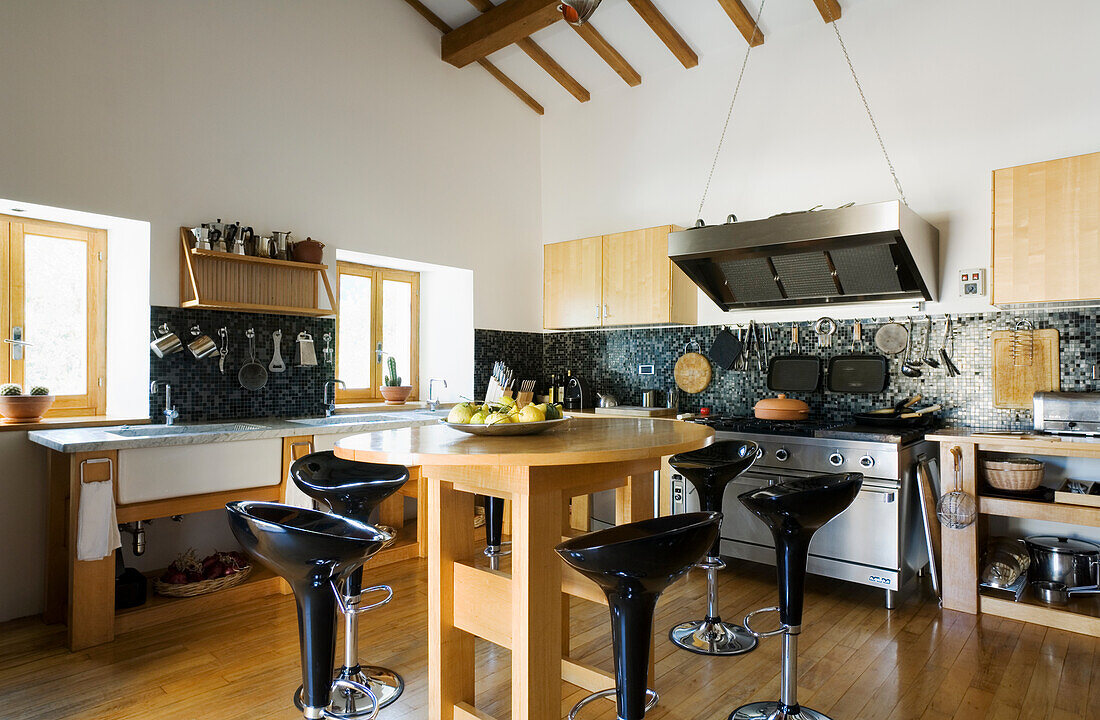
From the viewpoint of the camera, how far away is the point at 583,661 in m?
2.59

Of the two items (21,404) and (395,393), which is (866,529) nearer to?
(395,393)

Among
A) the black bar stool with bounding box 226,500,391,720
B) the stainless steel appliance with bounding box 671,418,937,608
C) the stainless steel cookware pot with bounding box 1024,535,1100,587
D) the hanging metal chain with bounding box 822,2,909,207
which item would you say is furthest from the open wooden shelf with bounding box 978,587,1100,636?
the black bar stool with bounding box 226,500,391,720

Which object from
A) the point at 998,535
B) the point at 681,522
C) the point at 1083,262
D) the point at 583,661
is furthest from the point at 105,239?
the point at 998,535

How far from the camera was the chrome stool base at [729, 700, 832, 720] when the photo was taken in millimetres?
2049

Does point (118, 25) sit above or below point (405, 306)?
above

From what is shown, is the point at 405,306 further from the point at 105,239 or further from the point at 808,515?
the point at 808,515

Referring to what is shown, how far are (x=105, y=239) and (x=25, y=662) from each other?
2.11m

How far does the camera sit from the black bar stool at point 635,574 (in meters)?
1.43

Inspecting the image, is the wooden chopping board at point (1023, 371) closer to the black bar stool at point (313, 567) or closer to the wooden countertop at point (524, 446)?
the wooden countertop at point (524, 446)

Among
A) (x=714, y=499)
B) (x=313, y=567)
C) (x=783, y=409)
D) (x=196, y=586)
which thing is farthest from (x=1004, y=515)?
(x=196, y=586)

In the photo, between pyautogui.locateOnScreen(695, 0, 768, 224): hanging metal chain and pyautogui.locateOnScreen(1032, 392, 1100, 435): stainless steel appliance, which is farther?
pyautogui.locateOnScreen(695, 0, 768, 224): hanging metal chain

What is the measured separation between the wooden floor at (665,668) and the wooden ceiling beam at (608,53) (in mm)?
3802

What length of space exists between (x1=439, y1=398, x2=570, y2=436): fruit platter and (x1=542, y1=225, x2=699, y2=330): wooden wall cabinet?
2537 mm

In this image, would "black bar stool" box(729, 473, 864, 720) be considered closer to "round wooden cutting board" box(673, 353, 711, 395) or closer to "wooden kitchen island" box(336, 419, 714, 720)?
"wooden kitchen island" box(336, 419, 714, 720)
